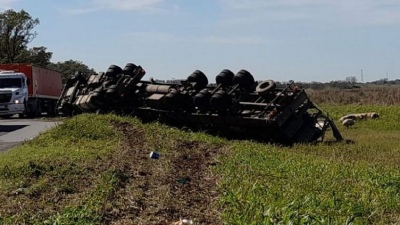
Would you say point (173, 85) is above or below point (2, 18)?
below

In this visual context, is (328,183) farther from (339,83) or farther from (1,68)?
(339,83)

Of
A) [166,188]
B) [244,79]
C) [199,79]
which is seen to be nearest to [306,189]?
[166,188]

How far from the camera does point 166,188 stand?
31.8ft

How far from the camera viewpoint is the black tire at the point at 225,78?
2233 cm

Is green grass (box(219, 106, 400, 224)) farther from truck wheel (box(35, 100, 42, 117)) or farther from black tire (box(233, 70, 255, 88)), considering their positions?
truck wheel (box(35, 100, 42, 117))

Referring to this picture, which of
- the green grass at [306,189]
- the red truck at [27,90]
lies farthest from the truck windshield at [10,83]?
the green grass at [306,189]

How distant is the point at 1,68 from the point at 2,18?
3193 centimetres

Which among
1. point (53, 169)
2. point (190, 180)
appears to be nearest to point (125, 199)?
point (190, 180)

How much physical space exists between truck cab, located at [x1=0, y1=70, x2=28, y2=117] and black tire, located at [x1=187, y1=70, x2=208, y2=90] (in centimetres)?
1645

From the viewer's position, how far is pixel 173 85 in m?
23.3

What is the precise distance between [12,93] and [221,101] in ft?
62.1

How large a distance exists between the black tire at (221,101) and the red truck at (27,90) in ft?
61.4

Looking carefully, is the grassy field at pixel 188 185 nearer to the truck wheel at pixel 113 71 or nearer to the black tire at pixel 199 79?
the black tire at pixel 199 79

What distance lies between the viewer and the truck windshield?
3653cm
